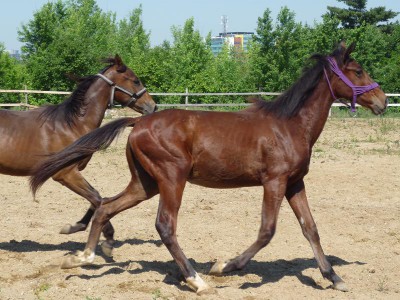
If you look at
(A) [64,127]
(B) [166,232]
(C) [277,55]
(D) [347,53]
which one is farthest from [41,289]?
(C) [277,55]

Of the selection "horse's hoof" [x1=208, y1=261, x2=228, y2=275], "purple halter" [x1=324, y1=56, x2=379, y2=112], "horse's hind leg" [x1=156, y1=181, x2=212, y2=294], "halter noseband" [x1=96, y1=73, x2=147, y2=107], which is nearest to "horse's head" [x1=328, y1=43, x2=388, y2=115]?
"purple halter" [x1=324, y1=56, x2=379, y2=112]

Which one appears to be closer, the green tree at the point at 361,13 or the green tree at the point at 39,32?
the green tree at the point at 39,32

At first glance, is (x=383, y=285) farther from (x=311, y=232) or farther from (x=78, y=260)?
(x=78, y=260)

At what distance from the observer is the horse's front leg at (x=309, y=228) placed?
529 cm

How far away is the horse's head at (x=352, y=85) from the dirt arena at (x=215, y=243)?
164cm

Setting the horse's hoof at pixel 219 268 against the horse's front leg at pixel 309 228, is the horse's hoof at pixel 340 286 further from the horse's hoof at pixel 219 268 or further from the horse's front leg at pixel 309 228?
the horse's hoof at pixel 219 268

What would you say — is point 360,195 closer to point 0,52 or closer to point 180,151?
point 180,151

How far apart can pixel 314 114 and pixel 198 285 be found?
1902 mm

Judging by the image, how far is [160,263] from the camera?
6.06 meters

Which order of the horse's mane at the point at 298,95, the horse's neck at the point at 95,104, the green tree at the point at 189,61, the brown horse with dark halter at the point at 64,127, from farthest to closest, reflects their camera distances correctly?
the green tree at the point at 189,61
the horse's neck at the point at 95,104
the brown horse with dark halter at the point at 64,127
the horse's mane at the point at 298,95

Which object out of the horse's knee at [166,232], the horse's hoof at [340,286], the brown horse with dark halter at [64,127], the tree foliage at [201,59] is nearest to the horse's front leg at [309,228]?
the horse's hoof at [340,286]

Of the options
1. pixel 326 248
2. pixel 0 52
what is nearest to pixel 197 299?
pixel 326 248

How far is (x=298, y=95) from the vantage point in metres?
5.55

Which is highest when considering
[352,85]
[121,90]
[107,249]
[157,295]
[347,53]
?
[347,53]
